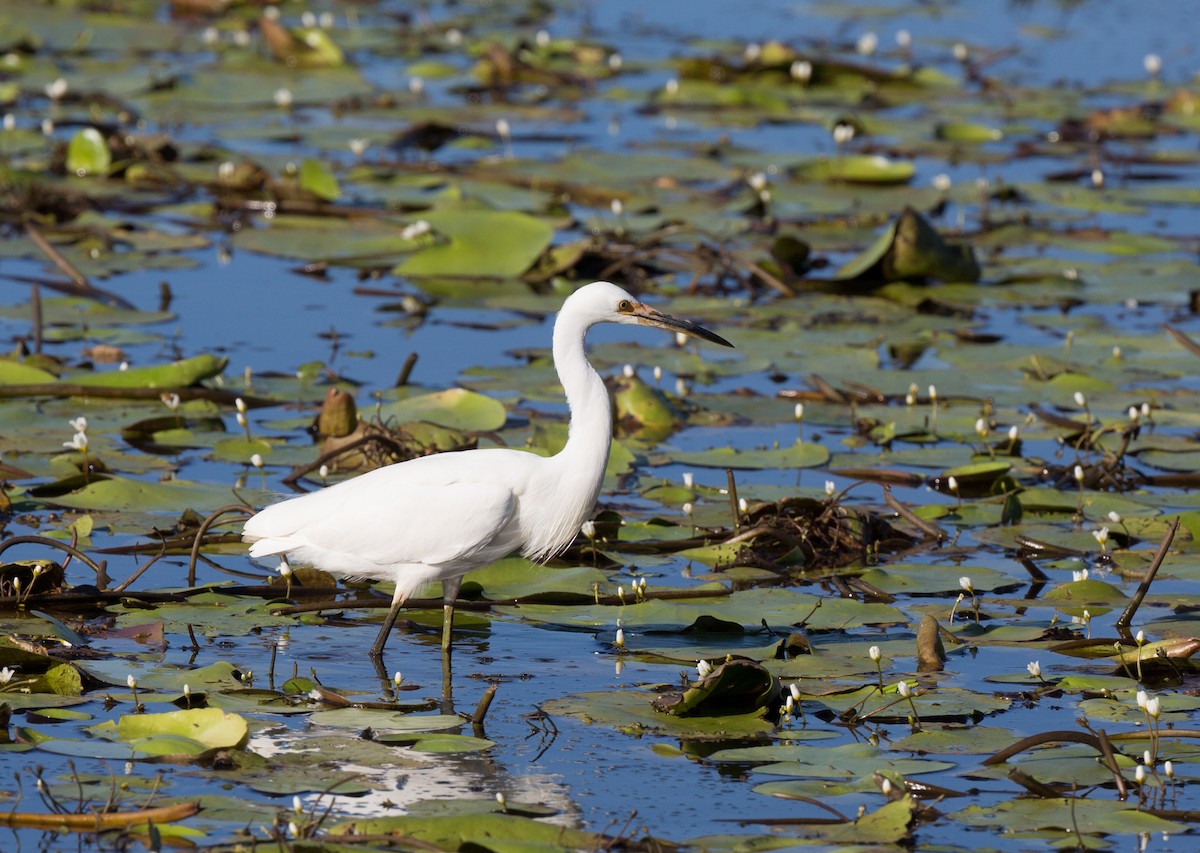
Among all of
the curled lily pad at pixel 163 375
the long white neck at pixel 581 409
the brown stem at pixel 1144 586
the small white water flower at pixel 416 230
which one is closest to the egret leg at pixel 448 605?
the long white neck at pixel 581 409

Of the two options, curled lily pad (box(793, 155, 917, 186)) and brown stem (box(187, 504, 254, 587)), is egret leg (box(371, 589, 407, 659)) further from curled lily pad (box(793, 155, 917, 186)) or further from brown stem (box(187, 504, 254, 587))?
curled lily pad (box(793, 155, 917, 186))

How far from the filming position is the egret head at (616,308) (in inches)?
252

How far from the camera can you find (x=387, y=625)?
6.28 m

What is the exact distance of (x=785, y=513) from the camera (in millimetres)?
7477

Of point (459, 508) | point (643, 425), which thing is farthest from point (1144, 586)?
point (643, 425)

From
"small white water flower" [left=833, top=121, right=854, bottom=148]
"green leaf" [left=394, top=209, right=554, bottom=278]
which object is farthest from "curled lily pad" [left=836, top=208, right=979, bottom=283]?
"small white water flower" [left=833, top=121, right=854, bottom=148]

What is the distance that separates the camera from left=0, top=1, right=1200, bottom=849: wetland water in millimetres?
5238

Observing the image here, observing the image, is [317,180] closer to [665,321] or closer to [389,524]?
[665,321]

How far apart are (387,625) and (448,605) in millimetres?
237

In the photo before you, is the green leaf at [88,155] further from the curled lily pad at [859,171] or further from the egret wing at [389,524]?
the egret wing at [389,524]

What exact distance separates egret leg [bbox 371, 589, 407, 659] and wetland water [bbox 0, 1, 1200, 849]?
225 mm

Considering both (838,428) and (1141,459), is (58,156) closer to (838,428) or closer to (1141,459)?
(838,428)

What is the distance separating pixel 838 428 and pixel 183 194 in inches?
251

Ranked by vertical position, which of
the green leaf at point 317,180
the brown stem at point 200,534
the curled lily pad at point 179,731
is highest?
the green leaf at point 317,180
